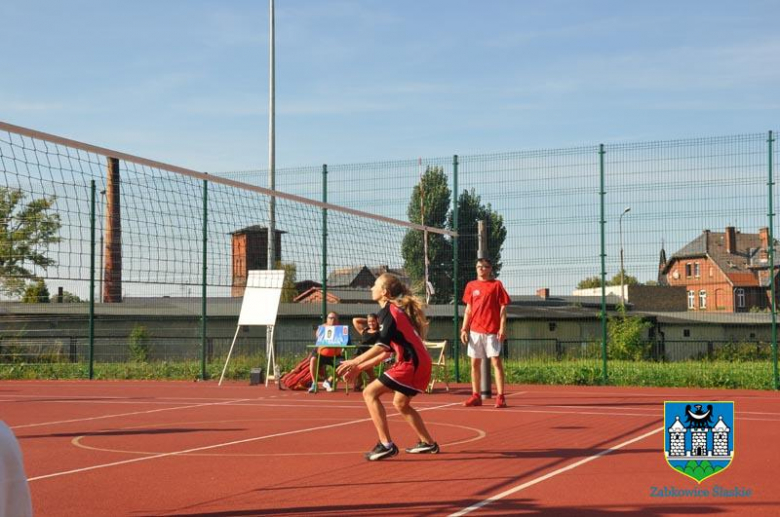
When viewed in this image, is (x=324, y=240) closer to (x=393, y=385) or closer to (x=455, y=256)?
(x=455, y=256)

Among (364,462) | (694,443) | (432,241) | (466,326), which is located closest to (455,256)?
(432,241)

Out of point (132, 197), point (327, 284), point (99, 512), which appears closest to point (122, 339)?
point (327, 284)

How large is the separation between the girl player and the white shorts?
16.2 feet

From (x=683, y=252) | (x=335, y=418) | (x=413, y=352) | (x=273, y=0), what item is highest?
(x=273, y=0)

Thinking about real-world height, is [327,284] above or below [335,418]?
above

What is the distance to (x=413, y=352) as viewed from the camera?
8.38 metres

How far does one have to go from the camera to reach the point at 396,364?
8.41 meters

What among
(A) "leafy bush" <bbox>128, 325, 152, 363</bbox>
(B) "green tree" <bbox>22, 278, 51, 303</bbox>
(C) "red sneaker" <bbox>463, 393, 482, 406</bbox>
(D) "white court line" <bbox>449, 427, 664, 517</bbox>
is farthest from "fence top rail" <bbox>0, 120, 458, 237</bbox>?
(B) "green tree" <bbox>22, 278, 51, 303</bbox>


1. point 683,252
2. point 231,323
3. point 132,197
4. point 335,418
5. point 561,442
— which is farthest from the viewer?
point 231,323

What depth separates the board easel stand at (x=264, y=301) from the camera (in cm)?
1797

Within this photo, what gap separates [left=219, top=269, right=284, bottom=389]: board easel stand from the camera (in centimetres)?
1797

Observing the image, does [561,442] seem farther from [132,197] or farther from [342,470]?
[132,197]

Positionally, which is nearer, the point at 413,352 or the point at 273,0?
the point at 413,352

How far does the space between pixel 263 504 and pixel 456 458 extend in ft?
7.98
